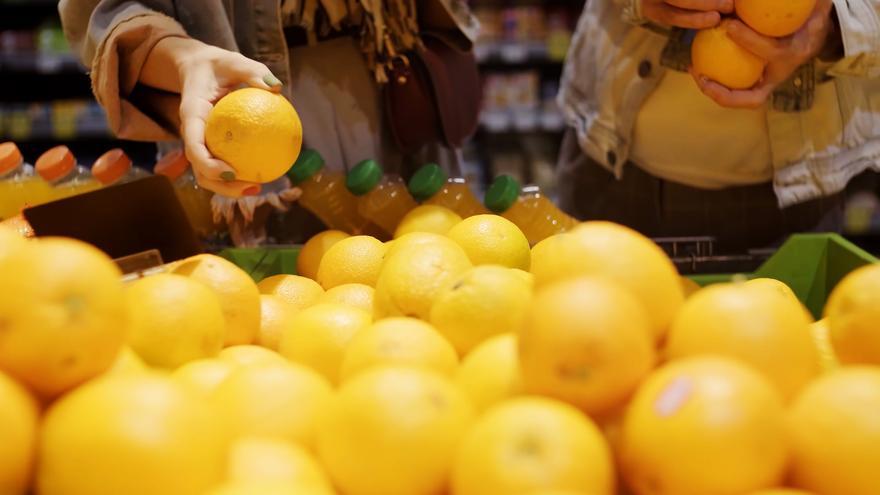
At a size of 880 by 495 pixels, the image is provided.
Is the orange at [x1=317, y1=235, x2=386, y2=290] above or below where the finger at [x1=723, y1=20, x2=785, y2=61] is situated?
below

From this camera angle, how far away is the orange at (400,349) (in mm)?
794

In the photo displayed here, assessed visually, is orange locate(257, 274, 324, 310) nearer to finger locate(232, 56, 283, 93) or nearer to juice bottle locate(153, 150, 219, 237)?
finger locate(232, 56, 283, 93)

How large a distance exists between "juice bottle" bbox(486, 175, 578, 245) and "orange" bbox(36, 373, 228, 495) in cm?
107

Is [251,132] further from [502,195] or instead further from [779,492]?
[779,492]

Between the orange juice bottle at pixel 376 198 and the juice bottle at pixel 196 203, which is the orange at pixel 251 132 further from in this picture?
the juice bottle at pixel 196 203

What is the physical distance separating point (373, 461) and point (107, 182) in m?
1.27

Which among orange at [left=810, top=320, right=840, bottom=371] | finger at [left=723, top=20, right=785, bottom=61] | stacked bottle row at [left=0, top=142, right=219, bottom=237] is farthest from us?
stacked bottle row at [left=0, top=142, right=219, bottom=237]

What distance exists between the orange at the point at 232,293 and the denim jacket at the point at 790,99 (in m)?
1.11

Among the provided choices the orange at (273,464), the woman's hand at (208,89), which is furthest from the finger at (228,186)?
the orange at (273,464)

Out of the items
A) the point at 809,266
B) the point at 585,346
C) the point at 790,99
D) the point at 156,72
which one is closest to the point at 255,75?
the point at 156,72

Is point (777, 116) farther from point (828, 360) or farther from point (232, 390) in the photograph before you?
point (232, 390)

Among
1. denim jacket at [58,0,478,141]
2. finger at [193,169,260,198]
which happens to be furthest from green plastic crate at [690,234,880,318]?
denim jacket at [58,0,478,141]

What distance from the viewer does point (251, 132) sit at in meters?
1.28

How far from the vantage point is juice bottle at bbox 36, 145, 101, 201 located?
5.57 feet
